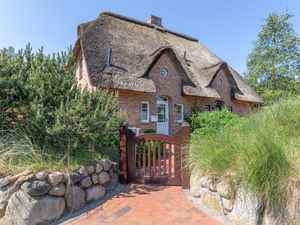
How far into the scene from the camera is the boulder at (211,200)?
3289mm

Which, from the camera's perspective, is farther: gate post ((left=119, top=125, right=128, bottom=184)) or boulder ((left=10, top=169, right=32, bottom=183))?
gate post ((left=119, top=125, right=128, bottom=184))

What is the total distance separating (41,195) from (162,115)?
9.17 m

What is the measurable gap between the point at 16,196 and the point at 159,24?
55.6 feet

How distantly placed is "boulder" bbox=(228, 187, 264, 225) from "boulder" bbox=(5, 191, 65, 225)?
113 inches

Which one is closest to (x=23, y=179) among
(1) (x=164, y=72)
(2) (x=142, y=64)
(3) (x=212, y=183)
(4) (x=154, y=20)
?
(3) (x=212, y=183)

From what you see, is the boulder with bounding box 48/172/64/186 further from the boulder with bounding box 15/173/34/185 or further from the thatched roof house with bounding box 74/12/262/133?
the thatched roof house with bounding box 74/12/262/133

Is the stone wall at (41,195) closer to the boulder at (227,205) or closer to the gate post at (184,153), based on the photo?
the gate post at (184,153)

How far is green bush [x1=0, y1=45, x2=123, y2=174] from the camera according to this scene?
3996mm

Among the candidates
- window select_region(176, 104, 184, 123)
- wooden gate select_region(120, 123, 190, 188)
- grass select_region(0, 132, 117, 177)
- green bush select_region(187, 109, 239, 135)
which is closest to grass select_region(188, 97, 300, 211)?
wooden gate select_region(120, 123, 190, 188)

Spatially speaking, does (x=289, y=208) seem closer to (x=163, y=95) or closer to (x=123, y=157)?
(x=123, y=157)

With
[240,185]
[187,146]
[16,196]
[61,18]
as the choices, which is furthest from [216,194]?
[61,18]

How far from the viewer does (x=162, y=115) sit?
1200 centimetres

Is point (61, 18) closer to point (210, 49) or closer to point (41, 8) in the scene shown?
point (41, 8)

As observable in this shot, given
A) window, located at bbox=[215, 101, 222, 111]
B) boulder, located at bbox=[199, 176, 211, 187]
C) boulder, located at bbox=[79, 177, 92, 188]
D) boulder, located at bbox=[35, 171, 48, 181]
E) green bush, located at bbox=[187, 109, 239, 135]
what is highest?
window, located at bbox=[215, 101, 222, 111]
